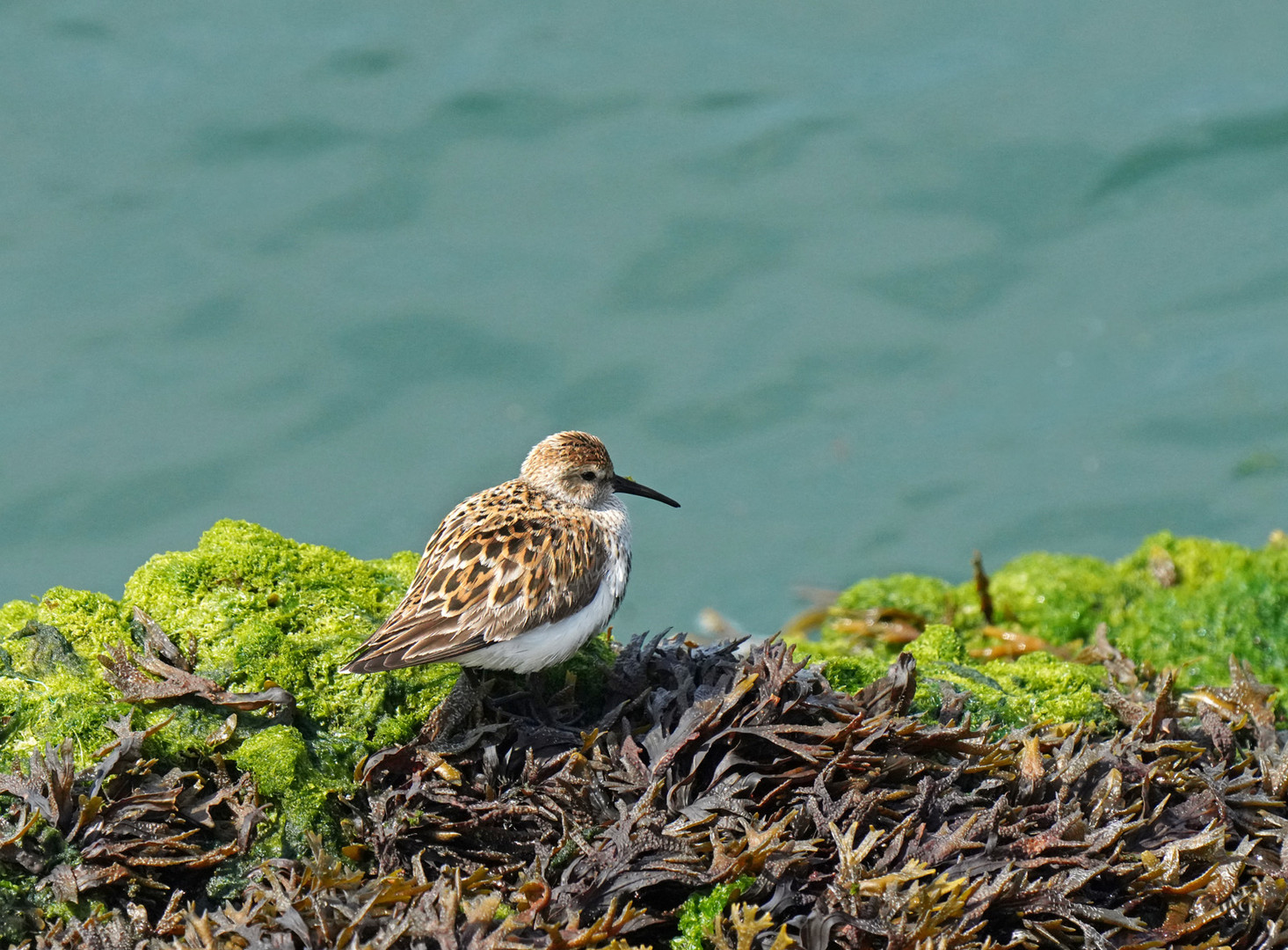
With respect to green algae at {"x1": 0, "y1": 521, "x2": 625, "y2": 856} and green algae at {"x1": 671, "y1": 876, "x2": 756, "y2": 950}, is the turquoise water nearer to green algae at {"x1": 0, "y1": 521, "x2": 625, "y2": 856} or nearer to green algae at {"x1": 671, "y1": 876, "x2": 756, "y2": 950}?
green algae at {"x1": 0, "y1": 521, "x2": 625, "y2": 856}

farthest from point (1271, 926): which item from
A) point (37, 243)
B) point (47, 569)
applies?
point (37, 243)

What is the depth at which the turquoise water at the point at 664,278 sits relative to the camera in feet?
35.4

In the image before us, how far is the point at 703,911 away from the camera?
4.00 m

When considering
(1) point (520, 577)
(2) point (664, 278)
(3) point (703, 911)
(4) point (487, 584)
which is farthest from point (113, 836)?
(2) point (664, 278)

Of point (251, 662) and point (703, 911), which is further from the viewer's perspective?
point (251, 662)

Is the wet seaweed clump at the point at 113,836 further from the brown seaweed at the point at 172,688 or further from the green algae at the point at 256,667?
the brown seaweed at the point at 172,688

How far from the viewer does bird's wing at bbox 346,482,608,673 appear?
4656 millimetres

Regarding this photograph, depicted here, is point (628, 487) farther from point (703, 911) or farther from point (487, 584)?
point (703, 911)

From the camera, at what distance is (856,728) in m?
4.62

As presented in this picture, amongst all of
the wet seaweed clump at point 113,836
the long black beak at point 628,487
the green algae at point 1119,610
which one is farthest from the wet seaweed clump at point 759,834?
the green algae at point 1119,610

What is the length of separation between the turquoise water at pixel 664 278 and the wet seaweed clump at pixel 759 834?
5.31m

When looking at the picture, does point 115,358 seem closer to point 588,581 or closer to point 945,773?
point 588,581

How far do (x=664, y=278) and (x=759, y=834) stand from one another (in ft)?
27.9

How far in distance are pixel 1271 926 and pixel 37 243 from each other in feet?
38.0
